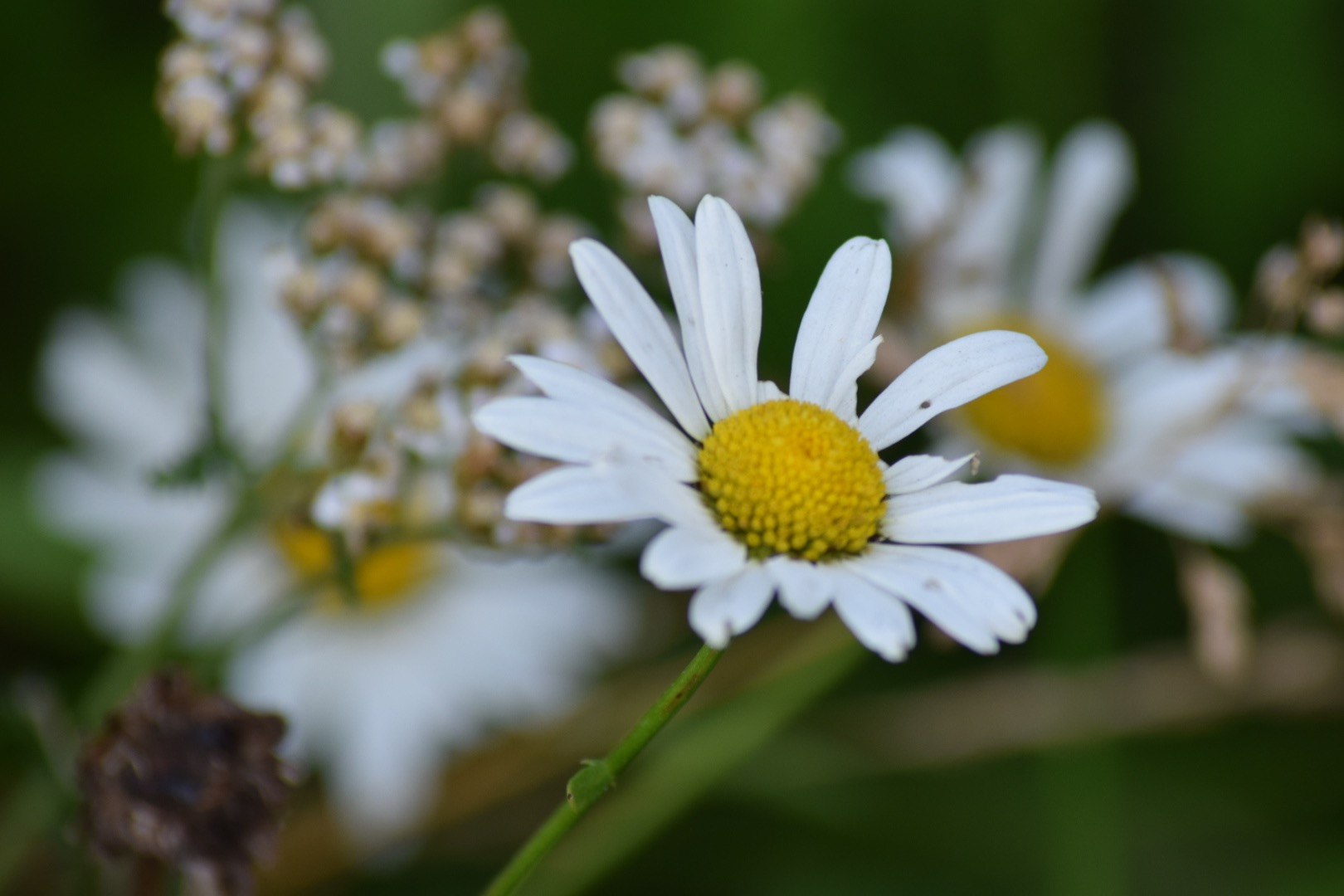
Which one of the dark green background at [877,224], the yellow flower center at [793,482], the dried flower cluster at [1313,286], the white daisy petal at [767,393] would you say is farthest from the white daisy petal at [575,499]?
the dark green background at [877,224]

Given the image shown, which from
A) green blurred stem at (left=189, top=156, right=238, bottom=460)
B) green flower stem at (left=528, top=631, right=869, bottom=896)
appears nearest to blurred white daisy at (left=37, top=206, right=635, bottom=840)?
green flower stem at (left=528, top=631, right=869, bottom=896)

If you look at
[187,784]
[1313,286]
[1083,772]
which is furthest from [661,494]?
[1083,772]

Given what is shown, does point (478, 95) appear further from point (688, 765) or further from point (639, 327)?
point (688, 765)

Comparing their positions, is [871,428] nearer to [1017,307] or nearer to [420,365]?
[420,365]

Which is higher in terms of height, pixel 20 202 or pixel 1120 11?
pixel 20 202

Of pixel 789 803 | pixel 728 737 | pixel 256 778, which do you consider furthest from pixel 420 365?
pixel 789 803

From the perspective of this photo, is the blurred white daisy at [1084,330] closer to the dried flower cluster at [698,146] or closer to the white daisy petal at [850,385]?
the dried flower cluster at [698,146]
